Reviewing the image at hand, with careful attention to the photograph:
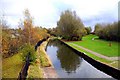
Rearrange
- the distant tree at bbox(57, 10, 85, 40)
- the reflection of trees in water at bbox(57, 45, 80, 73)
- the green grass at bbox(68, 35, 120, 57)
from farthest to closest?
the distant tree at bbox(57, 10, 85, 40), the green grass at bbox(68, 35, 120, 57), the reflection of trees in water at bbox(57, 45, 80, 73)

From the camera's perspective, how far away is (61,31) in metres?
88.7

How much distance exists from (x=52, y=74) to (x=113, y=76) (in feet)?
19.8

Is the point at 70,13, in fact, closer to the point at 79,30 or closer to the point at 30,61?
the point at 79,30

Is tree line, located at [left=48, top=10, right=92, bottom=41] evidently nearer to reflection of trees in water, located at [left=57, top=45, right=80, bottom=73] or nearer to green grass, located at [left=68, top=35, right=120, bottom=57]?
green grass, located at [left=68, top=35, right=120, bottom=57]

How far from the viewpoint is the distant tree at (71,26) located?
80125 mm

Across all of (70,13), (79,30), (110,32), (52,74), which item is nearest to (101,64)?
(52,74)

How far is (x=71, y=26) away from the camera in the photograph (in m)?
83.6

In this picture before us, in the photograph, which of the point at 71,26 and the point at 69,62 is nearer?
the point at 69,62

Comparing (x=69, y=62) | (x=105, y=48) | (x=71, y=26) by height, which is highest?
(x=71, y=26)

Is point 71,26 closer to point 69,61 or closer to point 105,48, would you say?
point 105,48

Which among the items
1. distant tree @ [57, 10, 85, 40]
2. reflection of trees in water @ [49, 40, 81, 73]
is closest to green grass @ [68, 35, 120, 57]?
reflection of trees in water @ [49, 40, 81, 73]

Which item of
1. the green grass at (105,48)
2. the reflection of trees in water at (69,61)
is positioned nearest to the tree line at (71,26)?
the green grass at (105,48)

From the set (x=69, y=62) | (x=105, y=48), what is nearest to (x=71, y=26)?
(x=105, y=48)

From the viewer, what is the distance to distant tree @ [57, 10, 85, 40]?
80.1 m
